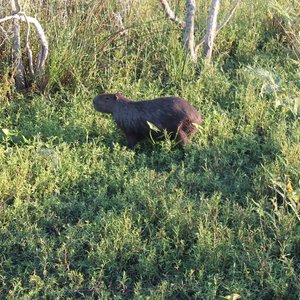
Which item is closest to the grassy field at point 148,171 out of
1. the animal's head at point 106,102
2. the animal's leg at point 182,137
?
the animal's leg at point 182,137

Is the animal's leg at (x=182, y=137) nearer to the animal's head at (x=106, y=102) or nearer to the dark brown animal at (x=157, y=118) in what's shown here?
the dark brown animal at (x=157, y=118)

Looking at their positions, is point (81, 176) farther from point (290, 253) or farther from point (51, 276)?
point (290, 253)

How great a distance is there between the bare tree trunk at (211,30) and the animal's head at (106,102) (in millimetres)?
1471

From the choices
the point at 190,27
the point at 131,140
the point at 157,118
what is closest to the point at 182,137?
the point at 157,118

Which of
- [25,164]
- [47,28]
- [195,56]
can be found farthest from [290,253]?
[47,28]

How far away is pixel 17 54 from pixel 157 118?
1717 millimetres

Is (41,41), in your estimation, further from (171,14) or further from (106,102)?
(171,14)

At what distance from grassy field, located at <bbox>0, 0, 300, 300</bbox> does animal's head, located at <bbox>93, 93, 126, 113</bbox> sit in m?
0.18

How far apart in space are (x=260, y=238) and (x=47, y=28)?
3.41 meters

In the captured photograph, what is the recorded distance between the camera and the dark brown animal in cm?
518

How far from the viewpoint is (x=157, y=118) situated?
522 cm

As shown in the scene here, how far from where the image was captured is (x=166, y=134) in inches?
204

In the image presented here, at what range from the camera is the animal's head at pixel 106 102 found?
5.45 meters

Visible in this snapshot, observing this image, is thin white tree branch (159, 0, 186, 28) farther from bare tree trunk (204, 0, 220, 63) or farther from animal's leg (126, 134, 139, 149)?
animal's leg (126, 134, 139, 149)
